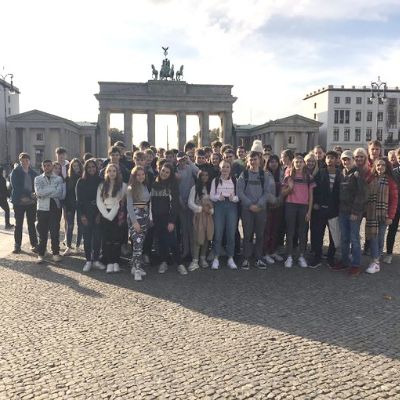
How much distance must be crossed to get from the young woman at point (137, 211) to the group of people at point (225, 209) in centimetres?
2

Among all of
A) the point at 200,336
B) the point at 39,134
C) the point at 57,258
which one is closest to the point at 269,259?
the point at 200,336

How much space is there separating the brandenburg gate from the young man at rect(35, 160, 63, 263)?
55112 millimetres

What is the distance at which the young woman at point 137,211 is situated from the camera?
8.03 metres

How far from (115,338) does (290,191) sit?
493 cm

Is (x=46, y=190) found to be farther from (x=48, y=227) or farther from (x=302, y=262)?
(x=302, y=262)

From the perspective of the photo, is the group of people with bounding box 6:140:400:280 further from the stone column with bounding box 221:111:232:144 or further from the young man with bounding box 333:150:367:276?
the stone column with bounding box 221:111:232:144

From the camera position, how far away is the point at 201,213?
8.67 m

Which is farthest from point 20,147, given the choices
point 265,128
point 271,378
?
point 271,378

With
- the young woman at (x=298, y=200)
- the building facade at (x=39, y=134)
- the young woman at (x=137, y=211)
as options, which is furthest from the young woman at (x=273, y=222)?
the building facade at (x=39, y=134)

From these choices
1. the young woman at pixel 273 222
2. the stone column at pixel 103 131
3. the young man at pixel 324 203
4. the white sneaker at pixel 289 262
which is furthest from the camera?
the stone column at pixel 103 131

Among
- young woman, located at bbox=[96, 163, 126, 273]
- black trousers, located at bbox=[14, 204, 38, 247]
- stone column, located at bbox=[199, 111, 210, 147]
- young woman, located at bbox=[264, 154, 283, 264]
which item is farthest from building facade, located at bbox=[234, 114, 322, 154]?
young woman, located at bbox=[96, 163, 126, 273]

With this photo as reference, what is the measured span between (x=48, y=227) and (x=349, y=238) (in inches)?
246

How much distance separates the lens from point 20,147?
73.6 metres

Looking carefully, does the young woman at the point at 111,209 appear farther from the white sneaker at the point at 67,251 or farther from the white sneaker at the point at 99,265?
the white sneaker at the point at 67,251
